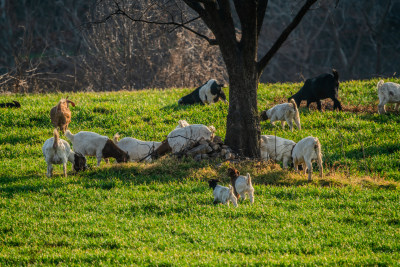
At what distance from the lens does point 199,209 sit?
870 centimetres

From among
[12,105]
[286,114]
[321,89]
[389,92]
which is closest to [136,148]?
[286,114]

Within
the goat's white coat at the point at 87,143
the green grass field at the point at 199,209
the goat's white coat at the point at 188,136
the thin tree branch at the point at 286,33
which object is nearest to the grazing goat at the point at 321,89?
the green grass field at the point at 199,209

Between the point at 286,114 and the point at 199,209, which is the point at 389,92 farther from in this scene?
the point at 199,209

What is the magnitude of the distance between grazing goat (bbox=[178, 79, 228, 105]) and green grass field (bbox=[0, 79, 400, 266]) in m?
2.08

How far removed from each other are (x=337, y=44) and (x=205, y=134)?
28.2 m

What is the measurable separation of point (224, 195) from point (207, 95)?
316 inches

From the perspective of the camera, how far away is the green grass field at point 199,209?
7.00m

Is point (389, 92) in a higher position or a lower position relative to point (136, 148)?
higher

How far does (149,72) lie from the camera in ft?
90.7

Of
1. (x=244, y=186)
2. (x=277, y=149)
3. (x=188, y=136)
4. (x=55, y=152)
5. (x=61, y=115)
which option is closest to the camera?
(x=244, y=186)

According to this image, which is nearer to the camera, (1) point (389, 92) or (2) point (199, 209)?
(2) point (199, 209)

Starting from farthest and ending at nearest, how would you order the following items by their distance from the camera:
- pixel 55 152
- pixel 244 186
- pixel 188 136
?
pixel 188 136
pixel 55 152
pixel 244 186

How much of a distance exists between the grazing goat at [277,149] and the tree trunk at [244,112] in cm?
25

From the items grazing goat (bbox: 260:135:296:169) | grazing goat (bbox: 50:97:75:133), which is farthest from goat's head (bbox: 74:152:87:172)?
grazing goat (bbox: 260:135:296:169)
